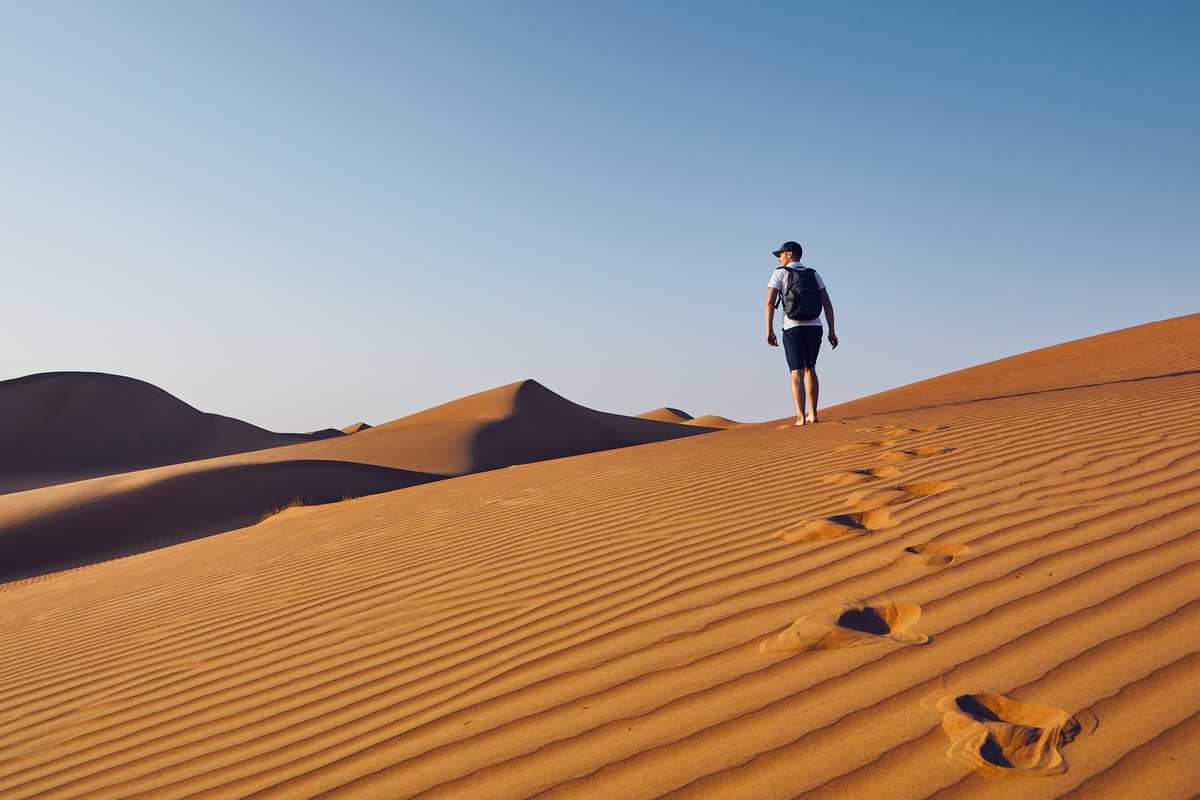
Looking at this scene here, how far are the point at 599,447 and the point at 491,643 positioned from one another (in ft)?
80.0

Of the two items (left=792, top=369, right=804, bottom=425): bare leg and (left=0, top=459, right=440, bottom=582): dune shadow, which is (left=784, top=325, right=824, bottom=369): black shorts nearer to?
(left=792, top=369, right=804, bottom=425): bare leg

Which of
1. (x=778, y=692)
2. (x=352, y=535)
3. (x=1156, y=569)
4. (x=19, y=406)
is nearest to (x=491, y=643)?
(x=778, y=692)

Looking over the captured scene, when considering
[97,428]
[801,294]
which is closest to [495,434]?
[801,294]

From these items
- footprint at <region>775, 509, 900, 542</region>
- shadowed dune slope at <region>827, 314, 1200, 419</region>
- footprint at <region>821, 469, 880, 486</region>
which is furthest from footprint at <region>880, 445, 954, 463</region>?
shadowed dune slope at <region>827, 314, 1200, 419</region>

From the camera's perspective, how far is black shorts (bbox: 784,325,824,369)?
7965mm

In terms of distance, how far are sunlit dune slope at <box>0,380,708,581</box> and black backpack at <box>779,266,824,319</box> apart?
10355 mm

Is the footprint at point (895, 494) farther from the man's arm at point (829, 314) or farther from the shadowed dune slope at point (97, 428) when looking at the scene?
the shadowed dune slope at point (97, 428)

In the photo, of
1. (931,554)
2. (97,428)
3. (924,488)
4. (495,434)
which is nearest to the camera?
(931,554)

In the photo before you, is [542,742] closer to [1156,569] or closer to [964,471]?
[1156,569]

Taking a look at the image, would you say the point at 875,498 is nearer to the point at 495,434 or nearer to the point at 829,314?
the point at 829,314

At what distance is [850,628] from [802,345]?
5610mm

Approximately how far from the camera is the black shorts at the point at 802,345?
796 centimetres

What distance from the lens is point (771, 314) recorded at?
8133 millimetres

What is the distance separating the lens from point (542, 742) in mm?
2342
